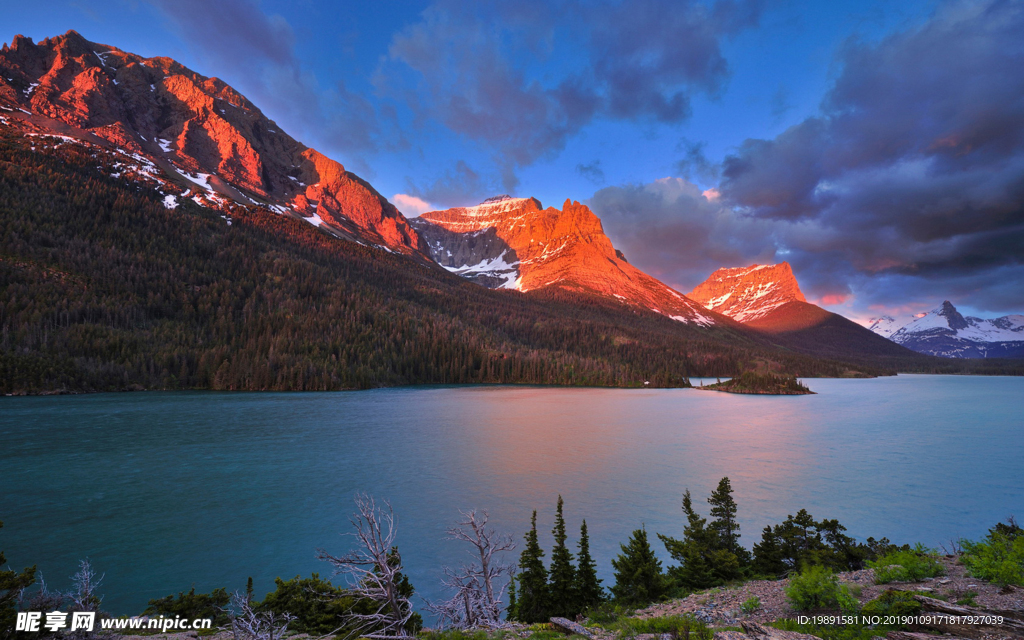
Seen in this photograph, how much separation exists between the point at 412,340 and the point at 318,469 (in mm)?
155609

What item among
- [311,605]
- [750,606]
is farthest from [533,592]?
[311,605]

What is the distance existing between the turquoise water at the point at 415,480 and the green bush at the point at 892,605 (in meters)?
15.3

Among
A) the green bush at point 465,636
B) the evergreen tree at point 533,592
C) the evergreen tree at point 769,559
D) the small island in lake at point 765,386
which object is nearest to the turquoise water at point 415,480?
the evergreen tree at point 769,559

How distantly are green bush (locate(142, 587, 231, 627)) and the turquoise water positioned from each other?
18.2 ft

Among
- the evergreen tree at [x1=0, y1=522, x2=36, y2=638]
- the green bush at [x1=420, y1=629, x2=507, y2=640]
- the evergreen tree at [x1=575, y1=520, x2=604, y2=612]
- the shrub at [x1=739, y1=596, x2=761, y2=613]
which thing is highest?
the evergreen tree at [x1=0, y1=522, x2=36, y2=638]

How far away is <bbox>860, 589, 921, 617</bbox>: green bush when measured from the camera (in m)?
9.48

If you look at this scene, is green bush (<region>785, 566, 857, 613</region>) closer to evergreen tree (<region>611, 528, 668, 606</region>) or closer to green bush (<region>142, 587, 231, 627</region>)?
evergreen tree (<region>611, 528, 668, 606</region>)

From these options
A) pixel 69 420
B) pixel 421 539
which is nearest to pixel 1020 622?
pixel 421 539

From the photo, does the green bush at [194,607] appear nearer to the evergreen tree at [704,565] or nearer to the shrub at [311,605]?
the shrub at [311,605]

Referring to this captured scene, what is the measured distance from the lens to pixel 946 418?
8731 centimetres

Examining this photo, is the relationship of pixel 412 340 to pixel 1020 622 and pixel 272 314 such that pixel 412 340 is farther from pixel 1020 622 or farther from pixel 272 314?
pixel 1020 622

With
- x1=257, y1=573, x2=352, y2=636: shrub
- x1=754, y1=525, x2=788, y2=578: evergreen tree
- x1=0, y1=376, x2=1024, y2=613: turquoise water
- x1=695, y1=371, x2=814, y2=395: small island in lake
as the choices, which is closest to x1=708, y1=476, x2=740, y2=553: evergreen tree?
x1=754, y1=525, x2=788, y2=578: evergreen tree

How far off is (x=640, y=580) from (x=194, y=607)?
50.8ft

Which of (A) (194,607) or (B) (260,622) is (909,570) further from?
(A) (194,607)
